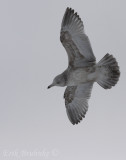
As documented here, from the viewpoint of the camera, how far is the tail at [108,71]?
1542 cm

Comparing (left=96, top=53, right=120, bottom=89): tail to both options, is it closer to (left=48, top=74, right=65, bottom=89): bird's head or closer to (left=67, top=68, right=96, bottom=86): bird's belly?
(left=67, top=68, right=96, bottom=86): bird's belly

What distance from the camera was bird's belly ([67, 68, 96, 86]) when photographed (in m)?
15.6

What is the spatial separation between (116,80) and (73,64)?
1.34 meters

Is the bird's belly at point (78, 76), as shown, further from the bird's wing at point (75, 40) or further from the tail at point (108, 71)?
the tail at point (108, 71)

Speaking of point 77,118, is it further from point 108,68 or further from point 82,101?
point 108,68

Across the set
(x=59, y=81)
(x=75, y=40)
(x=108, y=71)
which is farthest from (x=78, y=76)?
(x=75, y=40)

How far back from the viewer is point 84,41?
1539 centimetres

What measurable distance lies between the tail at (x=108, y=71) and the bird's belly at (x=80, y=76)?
10.1 inches

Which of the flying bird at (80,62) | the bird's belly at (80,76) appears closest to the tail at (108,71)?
the flying bird at (80,62)

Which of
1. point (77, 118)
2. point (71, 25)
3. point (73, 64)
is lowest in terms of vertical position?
point (77, 118)

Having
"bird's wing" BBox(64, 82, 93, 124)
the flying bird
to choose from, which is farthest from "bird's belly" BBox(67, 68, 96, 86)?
"bird's wing" BBox(64, 82, 93, 124)

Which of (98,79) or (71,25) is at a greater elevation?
(71,25)

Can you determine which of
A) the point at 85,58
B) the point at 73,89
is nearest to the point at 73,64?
the point at 85,58

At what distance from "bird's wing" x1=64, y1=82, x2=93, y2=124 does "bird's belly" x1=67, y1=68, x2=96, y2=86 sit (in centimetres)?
107
